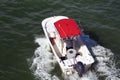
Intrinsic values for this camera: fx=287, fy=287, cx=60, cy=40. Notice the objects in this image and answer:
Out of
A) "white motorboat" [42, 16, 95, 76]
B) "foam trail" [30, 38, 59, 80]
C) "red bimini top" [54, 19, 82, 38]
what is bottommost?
"foam trail" [30, 38, 59, 80]

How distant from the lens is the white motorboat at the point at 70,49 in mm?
18422

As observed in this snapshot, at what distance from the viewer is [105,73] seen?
19.6 meters

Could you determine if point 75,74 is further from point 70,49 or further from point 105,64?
point 105,64

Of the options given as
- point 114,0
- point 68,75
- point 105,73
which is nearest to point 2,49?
point 68,75

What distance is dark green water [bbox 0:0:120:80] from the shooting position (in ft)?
66.4

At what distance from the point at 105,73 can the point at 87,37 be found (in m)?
3.70

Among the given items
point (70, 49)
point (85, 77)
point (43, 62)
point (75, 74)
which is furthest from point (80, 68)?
point (43, 62)

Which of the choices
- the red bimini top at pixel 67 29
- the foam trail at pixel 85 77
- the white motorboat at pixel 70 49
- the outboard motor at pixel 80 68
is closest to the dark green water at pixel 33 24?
the white motorboat at pixel 70 49

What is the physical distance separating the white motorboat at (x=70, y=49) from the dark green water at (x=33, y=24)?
84.0 inches

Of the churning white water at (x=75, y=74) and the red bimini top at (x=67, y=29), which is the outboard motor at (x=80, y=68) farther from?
the red bimini top at (x=67, y=29)

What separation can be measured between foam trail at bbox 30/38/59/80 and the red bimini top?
248cm

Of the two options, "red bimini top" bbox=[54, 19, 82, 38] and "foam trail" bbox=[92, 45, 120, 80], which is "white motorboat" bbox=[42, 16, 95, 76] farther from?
"foam trail" bbox=[92, 45, 120, 80]

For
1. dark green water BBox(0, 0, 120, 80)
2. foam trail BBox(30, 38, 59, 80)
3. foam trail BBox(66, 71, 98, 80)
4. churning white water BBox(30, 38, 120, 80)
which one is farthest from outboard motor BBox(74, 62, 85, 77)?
dark green water BBox(0, 0, 120, 80)

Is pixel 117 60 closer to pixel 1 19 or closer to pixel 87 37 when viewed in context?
pixel 87 37
